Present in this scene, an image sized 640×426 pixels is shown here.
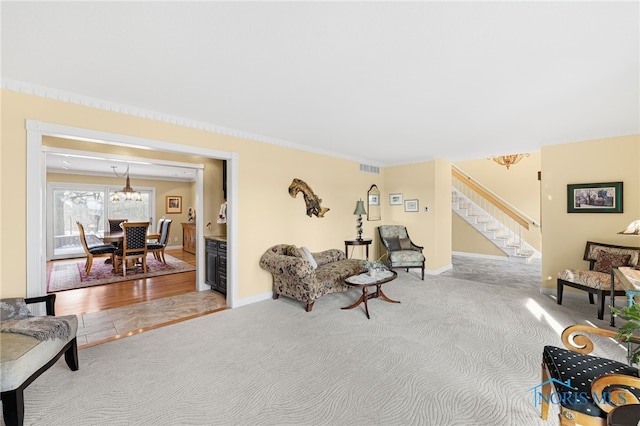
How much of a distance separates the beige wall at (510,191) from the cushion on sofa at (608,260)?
398 cm

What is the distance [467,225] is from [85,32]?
890 centimetres

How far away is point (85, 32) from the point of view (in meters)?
1.73

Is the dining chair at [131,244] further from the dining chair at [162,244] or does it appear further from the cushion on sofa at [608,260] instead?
the cushion on sofa at [608,260]

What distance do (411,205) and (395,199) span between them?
448 millimetres

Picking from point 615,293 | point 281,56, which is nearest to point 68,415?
point 281,56

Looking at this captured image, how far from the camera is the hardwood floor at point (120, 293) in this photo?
379cm

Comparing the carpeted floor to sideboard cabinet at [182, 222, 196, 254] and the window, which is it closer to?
sideboard cabinet at [182, 222, 196, 254]

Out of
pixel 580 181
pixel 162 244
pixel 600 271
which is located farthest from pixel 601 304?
pixel 162 244

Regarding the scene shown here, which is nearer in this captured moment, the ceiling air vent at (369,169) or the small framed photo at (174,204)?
the ceiling air vent at (369,169)

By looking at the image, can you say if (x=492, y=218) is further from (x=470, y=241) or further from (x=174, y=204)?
(x=174, y=204)

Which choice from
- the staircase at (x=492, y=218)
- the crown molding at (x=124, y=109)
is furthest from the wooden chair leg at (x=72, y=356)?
the staircase at (x=492, y=218)

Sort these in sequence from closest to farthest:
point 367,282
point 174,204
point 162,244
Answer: point 367,282
point 162,244
point 174,204

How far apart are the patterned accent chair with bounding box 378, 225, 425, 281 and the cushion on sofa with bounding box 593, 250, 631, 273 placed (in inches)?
95.4

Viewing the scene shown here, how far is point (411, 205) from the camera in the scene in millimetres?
6074
